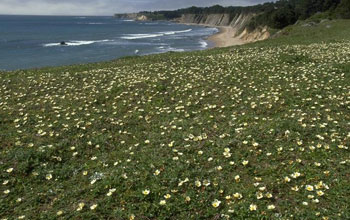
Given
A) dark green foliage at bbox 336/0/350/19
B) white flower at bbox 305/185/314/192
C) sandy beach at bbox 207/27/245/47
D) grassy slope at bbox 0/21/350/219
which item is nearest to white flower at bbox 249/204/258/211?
grassy slope at bbox 0/21/350/219

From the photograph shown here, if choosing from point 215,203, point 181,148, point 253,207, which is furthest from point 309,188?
point 181,148

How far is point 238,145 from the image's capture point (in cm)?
776

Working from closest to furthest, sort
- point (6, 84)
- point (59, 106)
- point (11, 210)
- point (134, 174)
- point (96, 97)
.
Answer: point (11, 210) < point (134, 174) < point (59, 106) < point (96, 97) < point (6, 84)

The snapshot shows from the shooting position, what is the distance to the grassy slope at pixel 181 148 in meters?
5.79

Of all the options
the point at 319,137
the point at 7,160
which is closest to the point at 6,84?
the point at 7,160

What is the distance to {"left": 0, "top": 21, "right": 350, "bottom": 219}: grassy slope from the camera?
5.79 meters

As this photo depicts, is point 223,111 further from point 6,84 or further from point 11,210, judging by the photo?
point 6,84

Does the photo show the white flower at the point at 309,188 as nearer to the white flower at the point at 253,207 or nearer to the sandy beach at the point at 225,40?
the white flower at the point at 253,207

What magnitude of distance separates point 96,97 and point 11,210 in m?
6.97

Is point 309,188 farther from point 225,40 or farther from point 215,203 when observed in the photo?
point 225,40

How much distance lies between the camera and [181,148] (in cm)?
790

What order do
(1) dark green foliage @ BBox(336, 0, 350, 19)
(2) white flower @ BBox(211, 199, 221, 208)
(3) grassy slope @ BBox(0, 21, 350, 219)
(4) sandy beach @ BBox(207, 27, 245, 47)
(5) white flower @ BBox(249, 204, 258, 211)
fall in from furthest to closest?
(4) sandy beach @ BBox(207, 27, 245, 47) → (1) dark green foliage @ BBox(336, 0, 350, 19) → (3) grassy slope @ BBox(0, 21, 350, 219) → (2) white flower @ BBox(211, 199, 221, 208) → (5) white flower @ BBox(249, 204, 258, 211)

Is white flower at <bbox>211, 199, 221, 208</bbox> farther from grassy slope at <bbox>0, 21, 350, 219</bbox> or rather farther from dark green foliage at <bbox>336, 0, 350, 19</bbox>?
dark green foliage at <bbox>336, 0, 350, 19</bbox>

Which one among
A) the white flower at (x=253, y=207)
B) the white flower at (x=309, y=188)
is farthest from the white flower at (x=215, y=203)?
the white flower at (x=309, y=188)
